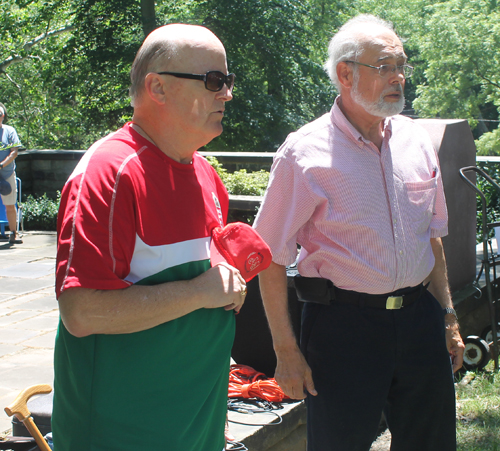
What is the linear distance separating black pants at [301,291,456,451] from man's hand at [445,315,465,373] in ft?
0.71

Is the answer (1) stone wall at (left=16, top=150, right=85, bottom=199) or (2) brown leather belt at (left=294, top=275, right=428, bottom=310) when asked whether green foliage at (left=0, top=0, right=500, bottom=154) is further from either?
(2) brown leather belt at (left=294, top=275, right=428, bottom=310)

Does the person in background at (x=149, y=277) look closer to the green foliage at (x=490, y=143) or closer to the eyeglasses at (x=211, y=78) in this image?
the eyeglasses at (x=211, y=78)

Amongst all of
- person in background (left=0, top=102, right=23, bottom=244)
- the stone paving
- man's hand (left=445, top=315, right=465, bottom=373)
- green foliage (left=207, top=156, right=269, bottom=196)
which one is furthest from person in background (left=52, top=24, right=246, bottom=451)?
person in background (left=0, top=102, right=23, bottom=244)

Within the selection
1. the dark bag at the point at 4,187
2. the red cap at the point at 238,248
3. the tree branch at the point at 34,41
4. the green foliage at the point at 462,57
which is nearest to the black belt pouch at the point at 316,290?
the red cap at the point at 238,248

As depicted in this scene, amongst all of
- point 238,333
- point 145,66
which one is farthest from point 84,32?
point 145,66

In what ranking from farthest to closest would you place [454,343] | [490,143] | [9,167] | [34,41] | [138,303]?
1. [490,143]
2. [34,41]
3. [9,167]
4. [454,343]
5. [138,303]

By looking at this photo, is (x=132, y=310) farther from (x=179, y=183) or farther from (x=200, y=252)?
(x=179, y=183)

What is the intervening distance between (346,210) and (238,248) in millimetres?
673

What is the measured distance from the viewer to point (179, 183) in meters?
1.68

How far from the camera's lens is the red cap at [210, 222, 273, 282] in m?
1.70

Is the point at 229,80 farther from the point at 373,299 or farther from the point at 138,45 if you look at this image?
the point at 138,45

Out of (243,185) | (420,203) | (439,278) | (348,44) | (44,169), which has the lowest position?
(44,169)

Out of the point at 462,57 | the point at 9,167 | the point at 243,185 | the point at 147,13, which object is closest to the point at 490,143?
the point at 462,57

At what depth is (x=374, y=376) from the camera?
2250mm
